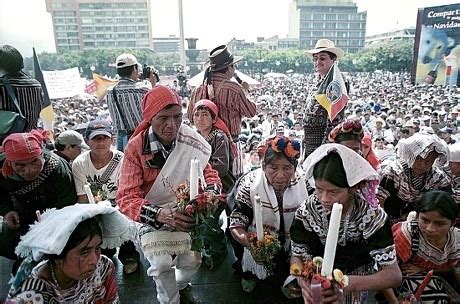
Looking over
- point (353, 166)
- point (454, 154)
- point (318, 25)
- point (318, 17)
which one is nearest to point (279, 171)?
point (353, 166)

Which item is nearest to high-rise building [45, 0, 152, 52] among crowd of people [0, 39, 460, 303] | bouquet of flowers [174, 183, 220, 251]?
crowd of people [0, 39, 460, 303]

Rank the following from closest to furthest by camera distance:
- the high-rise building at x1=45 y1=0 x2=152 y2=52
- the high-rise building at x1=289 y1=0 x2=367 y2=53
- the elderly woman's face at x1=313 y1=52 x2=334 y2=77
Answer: the elderly woman's face at x1=313 y1=52 x2=334 y2=77, the high-rise building at x1=45 y1=0 x2=152 y2=52, the high-rise building at x1=289 y1=0 x2=367 y2=53

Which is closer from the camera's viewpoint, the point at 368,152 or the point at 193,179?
the point at 193,179

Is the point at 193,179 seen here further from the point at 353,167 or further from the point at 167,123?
the point at 353,167

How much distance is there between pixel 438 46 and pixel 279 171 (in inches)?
692

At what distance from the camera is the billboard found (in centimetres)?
1589

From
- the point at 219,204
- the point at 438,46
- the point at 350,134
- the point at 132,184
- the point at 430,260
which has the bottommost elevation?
the point at 430,260

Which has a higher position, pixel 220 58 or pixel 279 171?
pixel 220 58

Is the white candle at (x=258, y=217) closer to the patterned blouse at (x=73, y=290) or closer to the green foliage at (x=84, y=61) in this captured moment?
the patterned blouse at (x=73, y=290)

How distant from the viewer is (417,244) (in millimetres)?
2262

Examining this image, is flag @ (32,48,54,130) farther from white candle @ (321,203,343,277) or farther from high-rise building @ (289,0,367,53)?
high-rise building @ (289,0,367,53)

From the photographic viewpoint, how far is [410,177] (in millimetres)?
2818

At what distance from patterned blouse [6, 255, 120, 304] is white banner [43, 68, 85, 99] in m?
12.6

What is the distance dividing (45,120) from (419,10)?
17241mm
